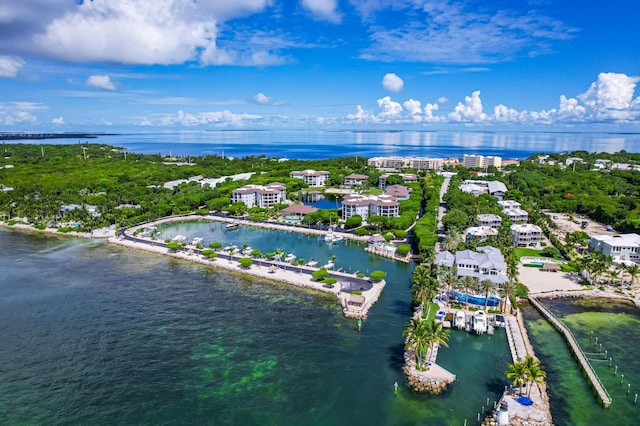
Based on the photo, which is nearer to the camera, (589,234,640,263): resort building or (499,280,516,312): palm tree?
(499,280,516,312): palm tree

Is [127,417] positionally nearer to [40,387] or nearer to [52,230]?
[40,387]

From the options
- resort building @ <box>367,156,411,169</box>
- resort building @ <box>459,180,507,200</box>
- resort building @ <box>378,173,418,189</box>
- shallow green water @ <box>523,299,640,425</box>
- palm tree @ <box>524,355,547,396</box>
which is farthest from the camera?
resort building @ <box>367,156,411,169</box>

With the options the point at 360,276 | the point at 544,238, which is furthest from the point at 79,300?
the point at 544,238

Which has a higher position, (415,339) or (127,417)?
(415,339)

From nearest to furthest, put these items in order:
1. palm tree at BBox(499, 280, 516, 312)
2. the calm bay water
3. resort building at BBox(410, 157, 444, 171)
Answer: the calm bay water, palm tree at BBox(499, 280, 516, 312), resort building at BBox(410, 157, 444, 171)

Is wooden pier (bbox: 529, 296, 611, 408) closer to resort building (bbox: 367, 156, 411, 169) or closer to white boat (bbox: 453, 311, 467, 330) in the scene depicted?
white boat (bbox: 453, 311, 467, 330)

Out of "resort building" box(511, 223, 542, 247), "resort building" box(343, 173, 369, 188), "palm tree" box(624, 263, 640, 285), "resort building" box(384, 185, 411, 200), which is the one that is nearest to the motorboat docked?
"resort building" box(511, 223, 542, 247)

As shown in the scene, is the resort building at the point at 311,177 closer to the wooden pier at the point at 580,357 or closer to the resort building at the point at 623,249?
the resort building at the point at 623,249
